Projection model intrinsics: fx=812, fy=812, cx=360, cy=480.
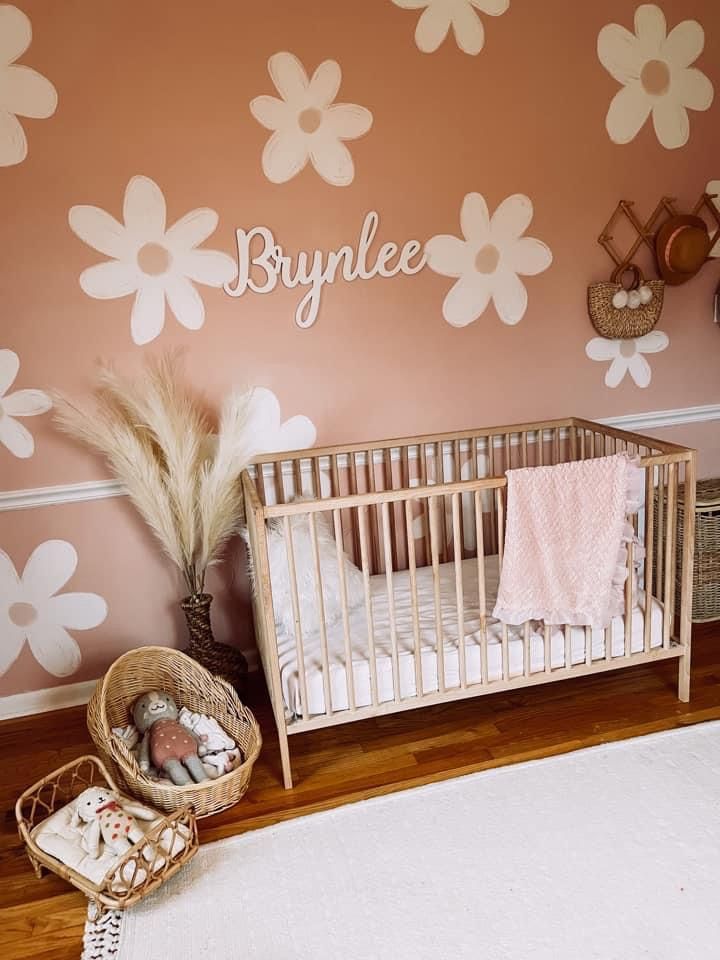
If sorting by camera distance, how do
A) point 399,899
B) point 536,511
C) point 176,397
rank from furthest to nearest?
point 176,397, point 536,511, point 399,899

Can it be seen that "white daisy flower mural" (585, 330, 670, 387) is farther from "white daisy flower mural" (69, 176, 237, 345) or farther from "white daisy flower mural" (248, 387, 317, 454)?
"white daisy flower mural" (69, 176, 237, 345)

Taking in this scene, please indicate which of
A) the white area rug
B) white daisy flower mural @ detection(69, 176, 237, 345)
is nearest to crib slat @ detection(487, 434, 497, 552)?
the white area rug

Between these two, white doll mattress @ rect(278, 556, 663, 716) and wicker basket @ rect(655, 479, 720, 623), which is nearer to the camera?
white doll mattress @ rect(278, 556, 663, 716)

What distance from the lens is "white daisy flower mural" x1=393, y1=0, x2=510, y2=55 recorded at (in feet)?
8.33

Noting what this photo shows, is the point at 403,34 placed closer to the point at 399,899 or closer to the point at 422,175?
the point at 422,175

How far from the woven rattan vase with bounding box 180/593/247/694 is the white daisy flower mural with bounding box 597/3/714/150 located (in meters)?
2.10

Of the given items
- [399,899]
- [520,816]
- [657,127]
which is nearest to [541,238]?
[657,127]

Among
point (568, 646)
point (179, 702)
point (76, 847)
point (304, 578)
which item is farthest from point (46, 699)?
point (568, 646)

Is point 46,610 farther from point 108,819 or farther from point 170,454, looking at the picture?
point 108,819

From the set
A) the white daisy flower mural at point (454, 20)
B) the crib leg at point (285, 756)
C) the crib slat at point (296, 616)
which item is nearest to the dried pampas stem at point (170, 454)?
the crib slat at point (296, 616)

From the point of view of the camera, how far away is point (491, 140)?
106 inches

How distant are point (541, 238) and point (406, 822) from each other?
1926 mm

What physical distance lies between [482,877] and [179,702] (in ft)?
3.40

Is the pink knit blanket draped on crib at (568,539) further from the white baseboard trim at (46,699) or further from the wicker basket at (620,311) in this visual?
the white baseboard trim at (46,699)
